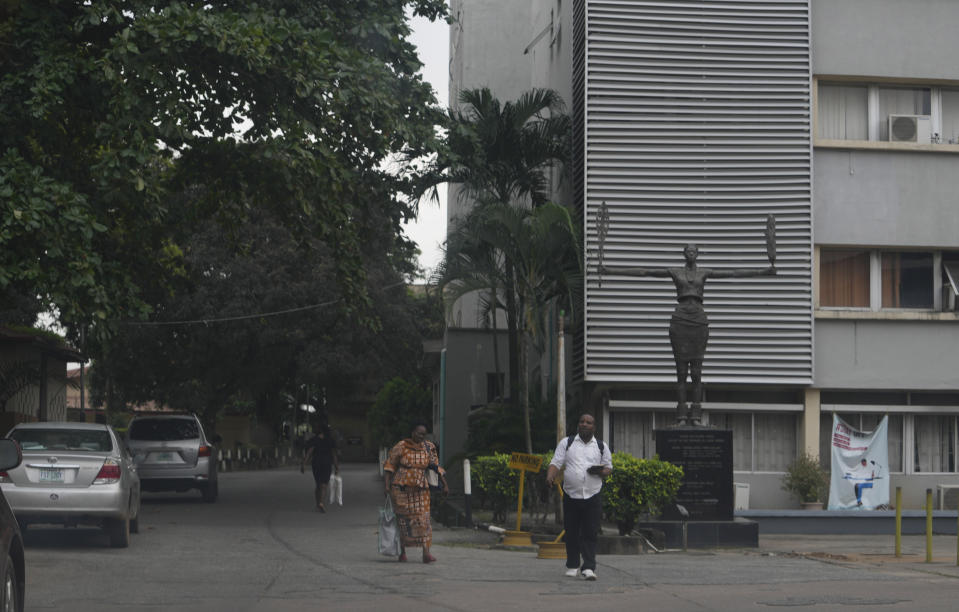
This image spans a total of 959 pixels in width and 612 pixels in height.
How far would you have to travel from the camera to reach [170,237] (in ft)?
85.5

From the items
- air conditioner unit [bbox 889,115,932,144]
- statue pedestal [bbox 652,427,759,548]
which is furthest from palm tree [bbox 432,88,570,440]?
statue pedestal [bbox 652,427,759,548]

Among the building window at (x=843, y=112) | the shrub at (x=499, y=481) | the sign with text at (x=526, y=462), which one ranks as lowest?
the shrub at (x=499, y=481)

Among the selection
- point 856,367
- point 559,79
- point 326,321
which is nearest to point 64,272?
point 856,367

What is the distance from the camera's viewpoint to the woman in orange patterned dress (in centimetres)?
1532

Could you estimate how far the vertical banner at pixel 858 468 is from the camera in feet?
78.7

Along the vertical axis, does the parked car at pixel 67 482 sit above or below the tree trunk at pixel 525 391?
below

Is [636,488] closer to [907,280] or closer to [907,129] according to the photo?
[907,280]

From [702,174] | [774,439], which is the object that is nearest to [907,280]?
[774,439]

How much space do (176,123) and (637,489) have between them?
26.6 ft

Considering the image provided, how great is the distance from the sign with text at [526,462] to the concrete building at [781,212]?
18.9ft

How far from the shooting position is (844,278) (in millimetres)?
25078

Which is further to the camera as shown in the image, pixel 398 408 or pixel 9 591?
pixel 398 408

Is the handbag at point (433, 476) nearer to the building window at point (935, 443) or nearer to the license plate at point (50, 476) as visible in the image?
the license plate at point (50, 476)

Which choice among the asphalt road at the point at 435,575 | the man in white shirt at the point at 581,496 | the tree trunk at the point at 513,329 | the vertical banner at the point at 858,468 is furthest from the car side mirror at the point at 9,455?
the vertical banner at the point at 858,468
